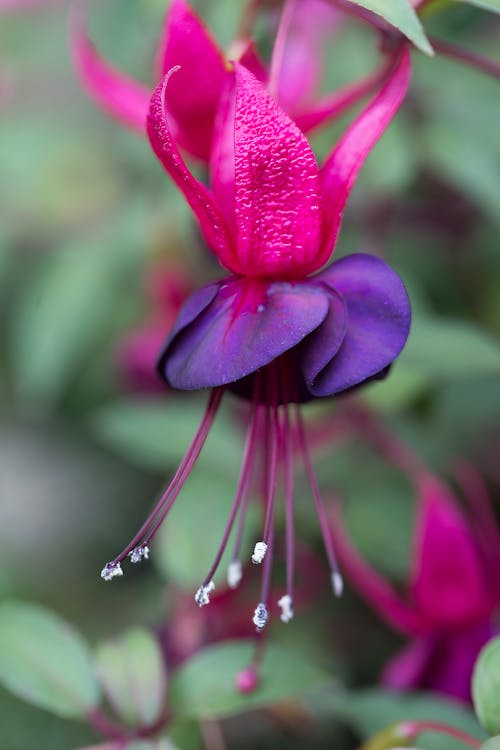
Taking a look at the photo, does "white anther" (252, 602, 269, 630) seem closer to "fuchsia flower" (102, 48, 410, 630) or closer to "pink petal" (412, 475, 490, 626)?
"fuchsia flower" (102, 48, 410, 630)

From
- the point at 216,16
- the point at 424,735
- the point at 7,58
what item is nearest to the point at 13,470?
the point at 7,58

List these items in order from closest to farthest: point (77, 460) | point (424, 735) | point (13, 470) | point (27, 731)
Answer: point (424, 735) < point (27, 731) < point (77, 460) < point (13, 470)

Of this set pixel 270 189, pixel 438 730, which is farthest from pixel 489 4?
pixel 438 730

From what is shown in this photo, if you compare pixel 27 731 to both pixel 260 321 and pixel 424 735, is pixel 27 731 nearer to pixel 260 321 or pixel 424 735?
pixel 424 735

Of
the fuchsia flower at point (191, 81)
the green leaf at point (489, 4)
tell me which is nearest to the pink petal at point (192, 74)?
the fuchsia flower at point (191, 81)

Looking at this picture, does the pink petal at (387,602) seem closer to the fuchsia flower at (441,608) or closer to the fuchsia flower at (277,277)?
the fuchsia flower at (441,608)

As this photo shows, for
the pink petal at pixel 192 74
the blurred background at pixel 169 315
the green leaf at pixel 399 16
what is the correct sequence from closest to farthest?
the green leaf at pixel 399 16 < the pink petal at pixel 192 74 < the blurred background at pixel 169 315

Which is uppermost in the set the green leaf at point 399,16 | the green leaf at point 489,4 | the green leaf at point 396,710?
the green leaf at point 489,4
